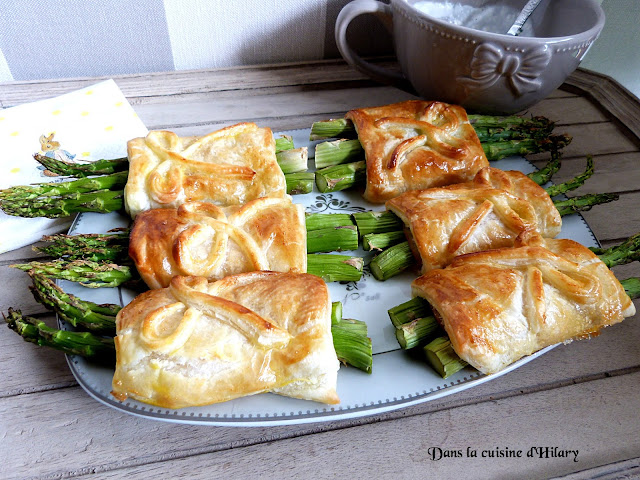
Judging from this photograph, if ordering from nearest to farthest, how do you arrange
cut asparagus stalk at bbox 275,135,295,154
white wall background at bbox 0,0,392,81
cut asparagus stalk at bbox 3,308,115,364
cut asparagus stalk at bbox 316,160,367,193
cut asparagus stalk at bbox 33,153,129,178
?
cut asparagus stalk at bbox 3,308,115,364
cut asparagus stalk at bbox 33,153,129,178
cut asparagus stalk at bbox 316,160,367,193
cut asparagus stalk at bbox 275,135,295,154
white wall background at bbox 0,0,392,81

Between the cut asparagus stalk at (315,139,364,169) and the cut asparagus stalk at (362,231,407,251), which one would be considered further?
the cut asparagus stalk at (315,139,364,169)

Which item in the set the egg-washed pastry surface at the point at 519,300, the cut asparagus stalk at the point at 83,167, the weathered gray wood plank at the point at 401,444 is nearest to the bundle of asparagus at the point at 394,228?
the egg-washed pastry surface at the point at 519,300

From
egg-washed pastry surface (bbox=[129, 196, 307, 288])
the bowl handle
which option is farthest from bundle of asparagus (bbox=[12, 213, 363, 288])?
the bowl handle

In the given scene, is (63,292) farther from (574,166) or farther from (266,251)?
(574,166)

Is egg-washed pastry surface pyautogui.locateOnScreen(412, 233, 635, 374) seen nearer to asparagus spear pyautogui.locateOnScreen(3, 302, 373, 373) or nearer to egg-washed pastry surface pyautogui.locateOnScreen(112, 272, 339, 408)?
asparagus spear pyautogui.locateOnScreen(3, 302, 373, 373)

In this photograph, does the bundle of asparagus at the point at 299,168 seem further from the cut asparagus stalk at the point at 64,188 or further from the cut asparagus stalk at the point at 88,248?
the cut asparagus stalk at the point at 88,248

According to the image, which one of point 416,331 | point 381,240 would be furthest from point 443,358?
point 381,240

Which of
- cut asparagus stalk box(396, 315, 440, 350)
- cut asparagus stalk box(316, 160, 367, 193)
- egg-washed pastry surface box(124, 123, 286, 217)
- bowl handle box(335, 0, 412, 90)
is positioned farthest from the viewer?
bowl handle box(335, 0, 412, 90)
